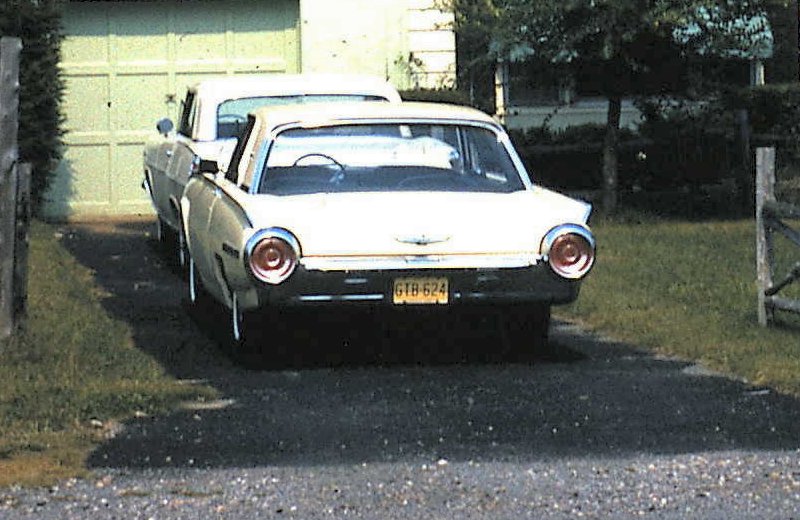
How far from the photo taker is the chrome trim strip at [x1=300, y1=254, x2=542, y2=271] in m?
9.52

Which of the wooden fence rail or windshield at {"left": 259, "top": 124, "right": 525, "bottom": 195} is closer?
windshield at {"left": 259, "top": 124, "right": 525, "bottom": 195}

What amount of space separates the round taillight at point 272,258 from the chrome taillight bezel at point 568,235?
1.33 m

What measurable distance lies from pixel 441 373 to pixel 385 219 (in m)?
0.87

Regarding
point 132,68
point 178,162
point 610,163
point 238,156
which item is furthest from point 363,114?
point 132,68

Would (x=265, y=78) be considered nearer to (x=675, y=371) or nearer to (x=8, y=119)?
Answer: (x=8, y=119)

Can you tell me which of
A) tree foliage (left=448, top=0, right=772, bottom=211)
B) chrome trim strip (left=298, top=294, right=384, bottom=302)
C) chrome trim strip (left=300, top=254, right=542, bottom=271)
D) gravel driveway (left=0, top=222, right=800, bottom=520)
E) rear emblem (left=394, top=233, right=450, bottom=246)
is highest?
tree foliage (left=448, top=0, right=772, bottom=211)

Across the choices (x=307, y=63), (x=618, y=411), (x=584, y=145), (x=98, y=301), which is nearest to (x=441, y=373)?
(x=618, y=411)

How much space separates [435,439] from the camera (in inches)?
306

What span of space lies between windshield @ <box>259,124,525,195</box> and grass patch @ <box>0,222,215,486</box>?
1340mm

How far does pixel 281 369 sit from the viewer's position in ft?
32.6

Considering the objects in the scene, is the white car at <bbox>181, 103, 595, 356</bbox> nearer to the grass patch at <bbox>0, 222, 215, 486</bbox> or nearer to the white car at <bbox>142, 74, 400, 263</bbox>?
the grass patch at <bbox>0, 222, 215, 486</bbox>

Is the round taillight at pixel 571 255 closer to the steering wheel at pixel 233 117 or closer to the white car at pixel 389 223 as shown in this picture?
the white car at pixel 389 223

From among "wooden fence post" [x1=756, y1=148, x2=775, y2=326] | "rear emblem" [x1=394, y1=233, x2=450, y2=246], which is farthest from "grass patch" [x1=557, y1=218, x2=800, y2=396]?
"rear emblem" [x1=394, y1=233, x2=450, y2=246]

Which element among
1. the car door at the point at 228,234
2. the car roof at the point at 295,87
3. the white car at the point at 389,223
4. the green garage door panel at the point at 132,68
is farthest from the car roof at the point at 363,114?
the green garage door panel at the point at 132,68
